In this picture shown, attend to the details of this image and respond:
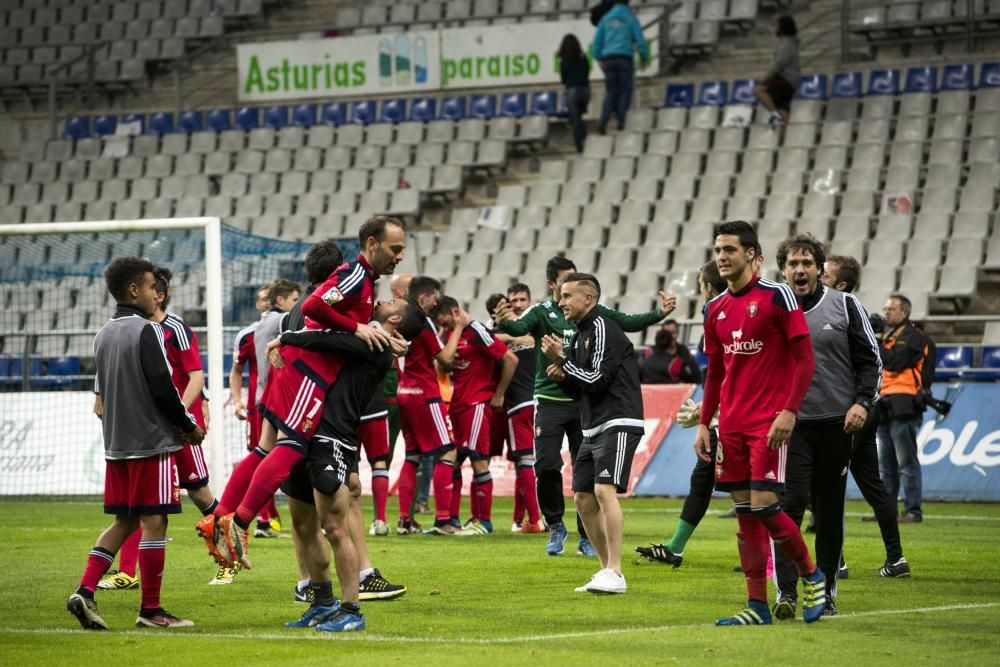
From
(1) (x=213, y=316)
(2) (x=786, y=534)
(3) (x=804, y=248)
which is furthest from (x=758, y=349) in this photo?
(1) (x=213, y=316)

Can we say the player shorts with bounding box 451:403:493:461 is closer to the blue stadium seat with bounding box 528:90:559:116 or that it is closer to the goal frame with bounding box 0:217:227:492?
the goal frame with bounding box 0:217:227:492

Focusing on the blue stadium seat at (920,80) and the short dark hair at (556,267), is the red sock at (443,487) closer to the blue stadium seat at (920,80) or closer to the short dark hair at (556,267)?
the short dark hair at (556,267)

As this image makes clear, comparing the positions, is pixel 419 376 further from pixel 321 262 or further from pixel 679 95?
pixel 679 95

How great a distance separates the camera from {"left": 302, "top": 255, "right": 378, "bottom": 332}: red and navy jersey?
7.93 metres

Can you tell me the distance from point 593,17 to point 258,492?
1824cm

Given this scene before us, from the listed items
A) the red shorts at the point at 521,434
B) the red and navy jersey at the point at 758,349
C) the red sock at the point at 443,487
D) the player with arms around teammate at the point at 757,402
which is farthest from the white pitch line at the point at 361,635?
the red shorts at the point at 521,434

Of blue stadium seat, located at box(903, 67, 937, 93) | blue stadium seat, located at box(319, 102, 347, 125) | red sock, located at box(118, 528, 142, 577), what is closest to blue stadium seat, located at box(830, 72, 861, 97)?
blue stadium seat, located at box(903, 67, 937, 93)

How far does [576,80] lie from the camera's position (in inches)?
1017

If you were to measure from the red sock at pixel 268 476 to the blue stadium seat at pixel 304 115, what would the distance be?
22045 mm

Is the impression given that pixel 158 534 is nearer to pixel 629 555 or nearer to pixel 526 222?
pixel 629 555

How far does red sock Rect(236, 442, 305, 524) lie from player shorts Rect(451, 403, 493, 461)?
5936mm

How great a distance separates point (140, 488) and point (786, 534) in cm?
342

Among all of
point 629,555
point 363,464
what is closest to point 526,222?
point 363,464

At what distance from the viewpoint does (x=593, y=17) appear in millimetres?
25359
